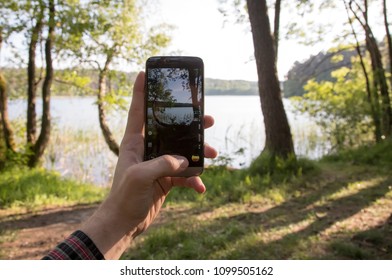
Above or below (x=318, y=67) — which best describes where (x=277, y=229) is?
below

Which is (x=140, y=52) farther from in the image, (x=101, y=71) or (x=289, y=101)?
(x=289, y=101)

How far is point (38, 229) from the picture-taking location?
3756 millimetres

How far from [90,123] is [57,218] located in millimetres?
7458

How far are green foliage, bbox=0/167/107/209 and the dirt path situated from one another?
1.20 ft

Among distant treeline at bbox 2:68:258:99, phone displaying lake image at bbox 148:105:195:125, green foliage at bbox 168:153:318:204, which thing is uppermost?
distant treeline at bbox 2:68:258:99

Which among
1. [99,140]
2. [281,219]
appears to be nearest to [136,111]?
[281,219]

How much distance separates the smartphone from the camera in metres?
1.47

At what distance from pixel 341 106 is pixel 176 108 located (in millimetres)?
8628

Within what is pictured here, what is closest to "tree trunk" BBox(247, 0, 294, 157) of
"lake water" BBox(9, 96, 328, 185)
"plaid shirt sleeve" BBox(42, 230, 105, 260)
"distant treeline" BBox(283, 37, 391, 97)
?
"lake water" BBox(9, 96, 328, 185)

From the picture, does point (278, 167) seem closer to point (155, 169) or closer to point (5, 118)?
point (155, 169)

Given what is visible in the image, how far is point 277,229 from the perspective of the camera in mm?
3338

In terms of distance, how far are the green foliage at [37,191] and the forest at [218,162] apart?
0.02 m

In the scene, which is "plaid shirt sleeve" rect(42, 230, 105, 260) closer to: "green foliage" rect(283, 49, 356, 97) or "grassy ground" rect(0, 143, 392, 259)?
"grassy ground" rect(0, 143, 392, 259)

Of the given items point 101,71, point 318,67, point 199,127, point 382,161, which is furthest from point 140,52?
point 199,127
